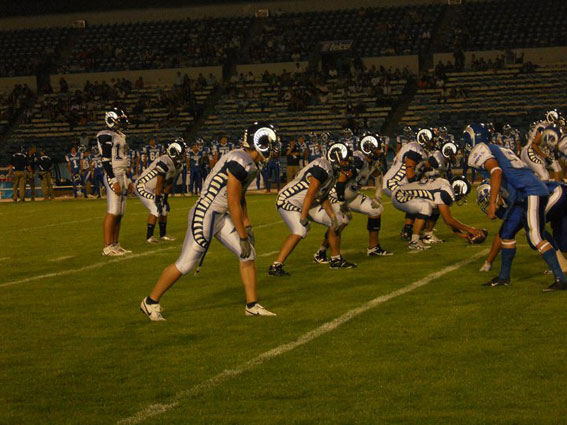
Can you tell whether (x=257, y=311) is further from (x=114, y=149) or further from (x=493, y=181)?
(x=114, y=149)

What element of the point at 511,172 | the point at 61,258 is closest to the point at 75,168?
the point at 61,258

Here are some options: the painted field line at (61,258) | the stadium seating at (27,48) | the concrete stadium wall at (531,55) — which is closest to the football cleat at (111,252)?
the painted field line at (61,258)

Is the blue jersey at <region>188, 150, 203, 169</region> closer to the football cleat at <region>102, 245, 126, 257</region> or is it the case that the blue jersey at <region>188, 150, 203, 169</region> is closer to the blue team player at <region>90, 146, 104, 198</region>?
the blue team player at <region>90, 146, 104, 198</region>

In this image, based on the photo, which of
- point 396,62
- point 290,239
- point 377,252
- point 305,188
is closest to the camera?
point 290,239

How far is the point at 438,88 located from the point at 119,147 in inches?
932

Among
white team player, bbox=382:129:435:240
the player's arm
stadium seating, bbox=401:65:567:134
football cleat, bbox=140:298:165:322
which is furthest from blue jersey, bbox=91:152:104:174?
football cleat, bbox=140:298:165:322

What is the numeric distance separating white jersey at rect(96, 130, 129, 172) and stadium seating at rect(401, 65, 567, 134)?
21122mm

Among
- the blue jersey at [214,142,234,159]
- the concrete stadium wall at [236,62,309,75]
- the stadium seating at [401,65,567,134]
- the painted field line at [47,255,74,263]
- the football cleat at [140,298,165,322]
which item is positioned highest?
the concrete stadium wall at [236,62,309,75]

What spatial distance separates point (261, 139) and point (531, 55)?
100.0ft

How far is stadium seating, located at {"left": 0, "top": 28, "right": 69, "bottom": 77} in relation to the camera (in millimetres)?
42844

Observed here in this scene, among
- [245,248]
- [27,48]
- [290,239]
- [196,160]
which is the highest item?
[27,48]

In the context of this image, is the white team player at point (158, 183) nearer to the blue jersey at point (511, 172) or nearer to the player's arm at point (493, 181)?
the blue jersey at point (511, 172)

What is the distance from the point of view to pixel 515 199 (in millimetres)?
9312

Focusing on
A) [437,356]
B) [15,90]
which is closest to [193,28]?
[15,90]
